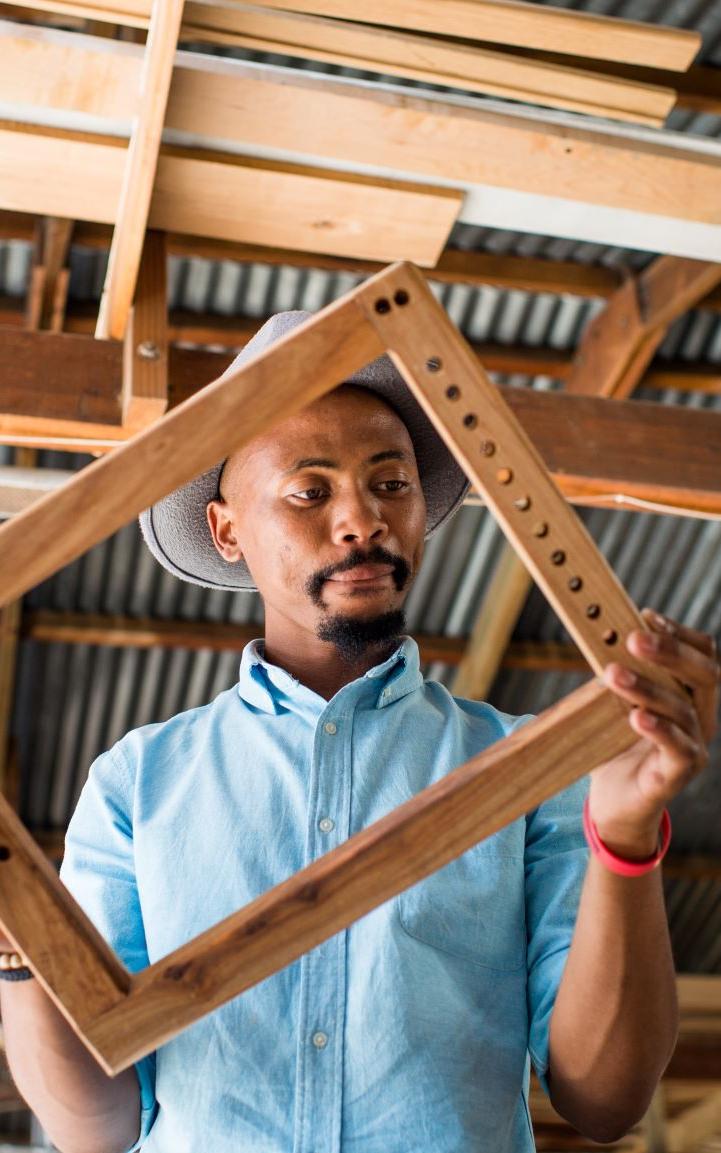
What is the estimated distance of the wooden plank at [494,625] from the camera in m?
5.66

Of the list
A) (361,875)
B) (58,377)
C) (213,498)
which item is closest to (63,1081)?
(361,875)

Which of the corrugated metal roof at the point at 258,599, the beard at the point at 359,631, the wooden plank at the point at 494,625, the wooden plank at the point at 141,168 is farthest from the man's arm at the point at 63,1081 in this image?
the wooden plank at the point at 494,625

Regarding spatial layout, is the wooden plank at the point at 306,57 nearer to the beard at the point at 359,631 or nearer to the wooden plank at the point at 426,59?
the wooden plank at the point at 426,59

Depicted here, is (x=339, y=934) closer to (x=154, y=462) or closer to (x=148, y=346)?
(x=154, y=462)

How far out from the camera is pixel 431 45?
2.93 m

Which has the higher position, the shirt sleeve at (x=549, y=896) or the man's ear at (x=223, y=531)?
the man's ear at (x=223, y=531)

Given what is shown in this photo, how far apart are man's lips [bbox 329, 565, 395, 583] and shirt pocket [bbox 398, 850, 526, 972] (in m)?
0.31

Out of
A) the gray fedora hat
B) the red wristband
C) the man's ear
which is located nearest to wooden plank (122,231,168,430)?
the gray fedora hat

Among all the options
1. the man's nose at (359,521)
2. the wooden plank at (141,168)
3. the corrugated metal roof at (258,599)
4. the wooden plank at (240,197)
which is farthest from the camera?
the corrugated metal roof at (258,599)

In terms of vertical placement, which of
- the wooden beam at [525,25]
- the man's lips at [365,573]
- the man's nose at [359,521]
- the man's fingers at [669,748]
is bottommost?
the man's fingers at [669,748]

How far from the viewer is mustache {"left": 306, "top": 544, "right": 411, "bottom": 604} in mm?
1502

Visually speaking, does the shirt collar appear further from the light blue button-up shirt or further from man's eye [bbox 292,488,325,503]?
man's eye [bbox 292,488,325,503]

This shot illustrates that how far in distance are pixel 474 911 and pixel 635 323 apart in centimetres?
327

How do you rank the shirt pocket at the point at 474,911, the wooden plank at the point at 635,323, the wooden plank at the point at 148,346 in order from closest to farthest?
the shirt pocket at the point at 474,911
the wooden plank at the point at 148,346
the wooden plank at the point at 635,323
